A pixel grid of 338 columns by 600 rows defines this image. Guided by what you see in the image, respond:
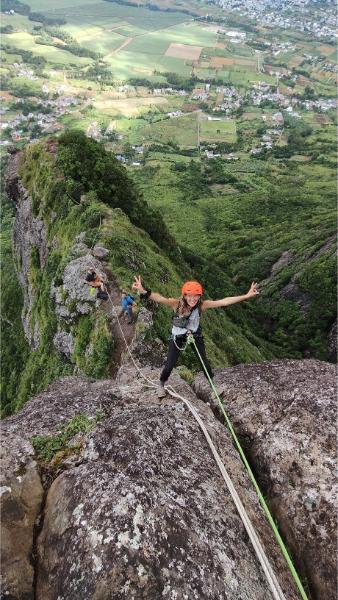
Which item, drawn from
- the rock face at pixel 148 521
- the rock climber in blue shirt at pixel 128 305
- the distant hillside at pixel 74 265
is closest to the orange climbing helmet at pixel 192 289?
the rock face at pixel 148 521

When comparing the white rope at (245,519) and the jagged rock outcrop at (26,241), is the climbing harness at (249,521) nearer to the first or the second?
the white rope at (245,519)

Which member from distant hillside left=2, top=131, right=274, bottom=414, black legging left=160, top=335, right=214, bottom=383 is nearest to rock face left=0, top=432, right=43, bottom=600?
black legging left=160, top=335, right=214, bottom=383

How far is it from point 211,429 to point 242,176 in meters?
194

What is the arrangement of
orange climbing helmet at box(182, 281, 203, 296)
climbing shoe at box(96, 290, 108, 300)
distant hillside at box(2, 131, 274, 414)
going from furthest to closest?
distant hillside at box(2, 131, 274, 414)
climbing shoe at box(96, 290, 108, 300)
orange climbing helmet at box(182, 281, 203, 296)

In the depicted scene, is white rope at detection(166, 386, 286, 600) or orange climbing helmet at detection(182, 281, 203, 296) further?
orange climbing helmet at detection(182, 281, 203, 296)

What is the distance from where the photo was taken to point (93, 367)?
78.9 ft

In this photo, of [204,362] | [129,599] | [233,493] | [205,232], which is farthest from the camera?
[205,232]

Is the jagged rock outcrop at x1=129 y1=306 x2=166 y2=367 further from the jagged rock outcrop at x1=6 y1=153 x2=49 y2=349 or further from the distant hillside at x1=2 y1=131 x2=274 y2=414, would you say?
the jagged rock outcrop at x1=6 y1=153 x2=49 y2=349

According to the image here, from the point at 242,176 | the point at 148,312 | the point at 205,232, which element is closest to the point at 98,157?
the point at 148,312

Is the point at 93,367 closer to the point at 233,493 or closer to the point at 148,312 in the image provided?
the point at 148,312

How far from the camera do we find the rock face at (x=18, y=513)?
789 centimetres

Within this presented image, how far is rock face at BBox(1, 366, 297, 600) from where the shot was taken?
303 inches

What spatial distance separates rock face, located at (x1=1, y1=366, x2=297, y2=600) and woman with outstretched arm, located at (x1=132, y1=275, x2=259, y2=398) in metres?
2.15

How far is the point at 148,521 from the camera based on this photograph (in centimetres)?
843
